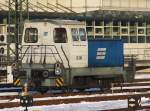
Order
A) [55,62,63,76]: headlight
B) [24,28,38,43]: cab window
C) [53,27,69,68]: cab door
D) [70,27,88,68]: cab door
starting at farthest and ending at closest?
[24,28,38,43]: cab window
[70,27,88,68]: cab door
[53,27,69,68]: cab door
[55,62,63,76]: headlight

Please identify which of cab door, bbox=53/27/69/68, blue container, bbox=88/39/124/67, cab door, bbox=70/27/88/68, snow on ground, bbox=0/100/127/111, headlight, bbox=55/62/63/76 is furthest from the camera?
blue container, bbox=88/39/124/67

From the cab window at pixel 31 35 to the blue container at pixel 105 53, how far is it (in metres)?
2.18

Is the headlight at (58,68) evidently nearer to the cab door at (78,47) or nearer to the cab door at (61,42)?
the cab door at (61,42)

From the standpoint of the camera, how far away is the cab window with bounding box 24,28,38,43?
60.8 feet

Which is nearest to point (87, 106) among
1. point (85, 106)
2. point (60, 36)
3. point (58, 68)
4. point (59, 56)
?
point (85, 106)

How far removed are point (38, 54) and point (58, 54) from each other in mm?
813

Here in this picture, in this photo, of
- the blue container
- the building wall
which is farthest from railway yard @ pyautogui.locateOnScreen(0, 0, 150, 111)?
the building wall

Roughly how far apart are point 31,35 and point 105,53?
10.3 ft

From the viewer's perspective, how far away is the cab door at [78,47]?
18391 mm

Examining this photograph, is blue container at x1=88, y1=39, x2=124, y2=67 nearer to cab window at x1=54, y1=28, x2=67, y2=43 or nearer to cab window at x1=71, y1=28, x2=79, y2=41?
cab window at x1=71, y1=28, x2=79, y2=41

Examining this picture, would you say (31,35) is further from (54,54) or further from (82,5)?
(82,5)

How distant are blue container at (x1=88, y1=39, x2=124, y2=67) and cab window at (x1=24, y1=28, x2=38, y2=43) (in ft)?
7.14

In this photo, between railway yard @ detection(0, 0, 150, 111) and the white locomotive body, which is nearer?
railway yard @ detection(0, 0, 150, 111)

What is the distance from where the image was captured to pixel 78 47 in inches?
728
